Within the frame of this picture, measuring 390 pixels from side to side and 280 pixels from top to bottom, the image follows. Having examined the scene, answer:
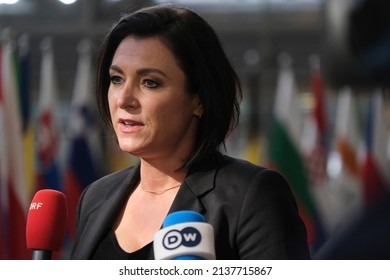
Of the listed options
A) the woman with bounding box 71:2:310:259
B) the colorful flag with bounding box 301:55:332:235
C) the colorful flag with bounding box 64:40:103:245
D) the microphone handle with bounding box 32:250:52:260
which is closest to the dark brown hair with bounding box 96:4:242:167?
the woman with bounding box 71:2:310:259

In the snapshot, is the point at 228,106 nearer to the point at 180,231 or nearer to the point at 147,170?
the point at 147,170

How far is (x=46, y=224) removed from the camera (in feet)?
3.66

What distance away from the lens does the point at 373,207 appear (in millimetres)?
625

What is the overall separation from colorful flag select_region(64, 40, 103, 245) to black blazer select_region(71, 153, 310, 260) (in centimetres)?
336

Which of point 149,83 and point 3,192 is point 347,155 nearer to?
point 3,192

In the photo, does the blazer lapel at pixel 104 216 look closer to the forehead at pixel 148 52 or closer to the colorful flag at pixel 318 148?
the forehead at pixel 148 52

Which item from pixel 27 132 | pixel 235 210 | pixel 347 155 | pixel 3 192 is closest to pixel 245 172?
pixel 235 210

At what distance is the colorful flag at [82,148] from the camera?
502 centimetres

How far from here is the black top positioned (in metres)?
1.14

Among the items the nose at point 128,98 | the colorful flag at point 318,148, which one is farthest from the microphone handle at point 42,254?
the colorful flag at point 318,148

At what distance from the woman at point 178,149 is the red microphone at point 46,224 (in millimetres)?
83

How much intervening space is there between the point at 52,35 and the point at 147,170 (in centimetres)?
791

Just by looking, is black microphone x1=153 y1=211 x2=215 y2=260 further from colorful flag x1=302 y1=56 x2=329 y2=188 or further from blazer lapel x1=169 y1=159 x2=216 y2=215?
colorful flag x1=302 y1=56 x2=329 y2=188
